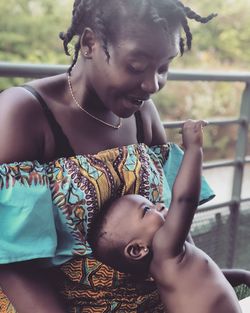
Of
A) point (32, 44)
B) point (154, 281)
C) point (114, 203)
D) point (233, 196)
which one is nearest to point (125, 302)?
point (154, 281)

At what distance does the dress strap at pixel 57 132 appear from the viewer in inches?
65.6

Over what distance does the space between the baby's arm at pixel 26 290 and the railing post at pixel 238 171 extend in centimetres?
228

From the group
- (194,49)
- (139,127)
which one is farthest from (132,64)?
(194,49)

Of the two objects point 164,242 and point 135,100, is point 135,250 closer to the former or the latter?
point 164,242

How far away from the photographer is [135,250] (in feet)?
5.73

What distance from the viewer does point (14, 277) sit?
1625mm

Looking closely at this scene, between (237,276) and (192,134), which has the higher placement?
(192,134)

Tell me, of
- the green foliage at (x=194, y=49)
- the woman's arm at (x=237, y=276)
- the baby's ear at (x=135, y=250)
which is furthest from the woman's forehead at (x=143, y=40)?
the green foliage at (x=194, y=49)

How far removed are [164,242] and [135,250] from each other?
10 cm

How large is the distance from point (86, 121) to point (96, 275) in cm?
47

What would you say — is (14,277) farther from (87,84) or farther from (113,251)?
(87,84)

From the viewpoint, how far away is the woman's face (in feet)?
5.33

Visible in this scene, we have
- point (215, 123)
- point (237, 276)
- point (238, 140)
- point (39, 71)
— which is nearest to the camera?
point (237, 276)

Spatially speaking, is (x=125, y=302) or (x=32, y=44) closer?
(x=125, y=302)
